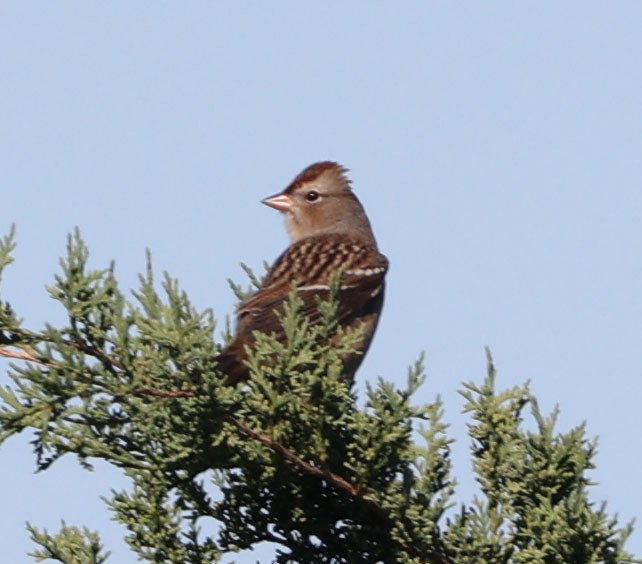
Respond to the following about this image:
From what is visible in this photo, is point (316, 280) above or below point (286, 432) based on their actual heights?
above

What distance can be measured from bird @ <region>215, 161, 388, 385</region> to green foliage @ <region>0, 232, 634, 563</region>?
0.82 feet

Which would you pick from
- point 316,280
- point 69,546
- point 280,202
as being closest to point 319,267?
point 316,280

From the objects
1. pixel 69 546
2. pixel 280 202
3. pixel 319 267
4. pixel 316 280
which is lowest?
pixel 69 546

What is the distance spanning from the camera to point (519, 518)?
465 cm

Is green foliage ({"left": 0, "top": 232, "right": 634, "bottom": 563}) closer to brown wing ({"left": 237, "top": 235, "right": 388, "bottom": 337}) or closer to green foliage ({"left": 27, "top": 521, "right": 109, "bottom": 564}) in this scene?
green foliage ({"left": 27, "top": 521, "right": 109, "bottom": 564})

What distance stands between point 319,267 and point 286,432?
9.08 ft

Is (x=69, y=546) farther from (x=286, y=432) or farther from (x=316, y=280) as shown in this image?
(x=316, y=280)

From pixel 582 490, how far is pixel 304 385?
1002 mm

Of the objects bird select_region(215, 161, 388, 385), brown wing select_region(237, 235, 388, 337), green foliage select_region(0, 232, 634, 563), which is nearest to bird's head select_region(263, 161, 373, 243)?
bird select_region(215, 161, 388, 385)

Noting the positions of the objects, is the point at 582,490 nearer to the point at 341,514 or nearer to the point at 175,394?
the point at 341,514

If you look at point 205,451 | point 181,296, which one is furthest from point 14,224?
point 205,451

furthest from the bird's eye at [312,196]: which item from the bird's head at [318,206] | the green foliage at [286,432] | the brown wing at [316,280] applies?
the green foliage at [286,432]

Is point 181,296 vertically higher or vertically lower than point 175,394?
higher

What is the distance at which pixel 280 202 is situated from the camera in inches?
360
